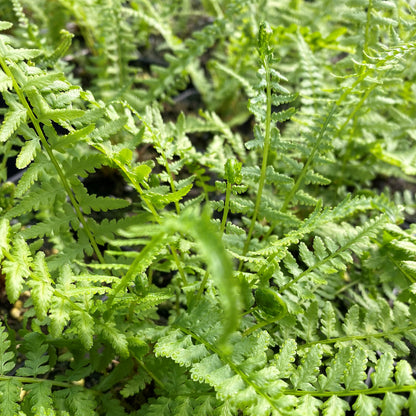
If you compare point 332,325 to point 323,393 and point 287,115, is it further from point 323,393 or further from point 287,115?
point 287,115

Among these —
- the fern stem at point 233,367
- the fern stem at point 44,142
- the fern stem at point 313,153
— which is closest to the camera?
the fern stem at point 233,367

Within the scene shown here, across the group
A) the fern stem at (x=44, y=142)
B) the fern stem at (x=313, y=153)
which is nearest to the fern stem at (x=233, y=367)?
the fern stem at (x=44, y=142)

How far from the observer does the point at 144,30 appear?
1984 mm

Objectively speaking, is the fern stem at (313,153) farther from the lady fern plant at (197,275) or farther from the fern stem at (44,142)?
the fern stem at (44,142)

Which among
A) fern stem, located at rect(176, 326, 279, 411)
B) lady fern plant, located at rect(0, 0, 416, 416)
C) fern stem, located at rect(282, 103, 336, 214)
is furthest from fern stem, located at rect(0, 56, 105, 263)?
fern stem, located at rect(282, 103, 336, 214)

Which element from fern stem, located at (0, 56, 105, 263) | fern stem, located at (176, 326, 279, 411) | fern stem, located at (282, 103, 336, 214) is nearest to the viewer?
fern stem, located at (176, 326, 279, 411)

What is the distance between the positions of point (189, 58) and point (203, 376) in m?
1.24

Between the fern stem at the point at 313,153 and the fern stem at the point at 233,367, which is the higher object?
the fern stem at the point at 313,153

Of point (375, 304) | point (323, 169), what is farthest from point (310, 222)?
point (323, 169)

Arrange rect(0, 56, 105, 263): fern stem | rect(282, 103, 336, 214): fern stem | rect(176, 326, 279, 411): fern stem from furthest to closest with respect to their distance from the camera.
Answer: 1. rect(282, 103, 336, 214): fern stem
2. rect(0, 56, 105, 263): fern stem
3. rect(176, 326, 279, 411): fern stem

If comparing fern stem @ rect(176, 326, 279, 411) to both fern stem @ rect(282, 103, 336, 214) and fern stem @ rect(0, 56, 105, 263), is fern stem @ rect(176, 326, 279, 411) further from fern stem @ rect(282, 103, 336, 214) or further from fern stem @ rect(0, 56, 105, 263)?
fern stem @ rect(282, 103, 336, 214)

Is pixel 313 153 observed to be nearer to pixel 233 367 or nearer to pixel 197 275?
pixel 197 275

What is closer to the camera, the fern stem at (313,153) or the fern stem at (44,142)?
the fern stem at (44,142)

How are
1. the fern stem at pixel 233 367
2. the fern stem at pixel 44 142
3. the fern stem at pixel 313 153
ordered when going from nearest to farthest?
the fern stem at pixel 233 367 < the fern stem at pixel 44 142 < the fern stem at pixel 313 153
